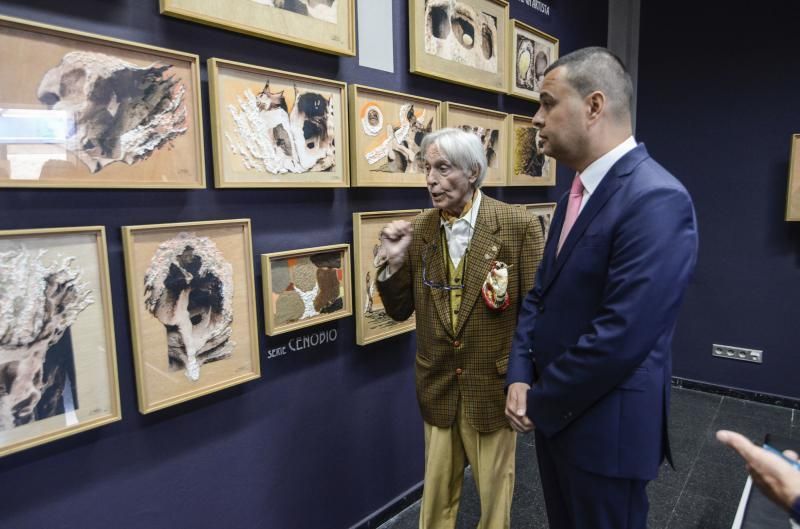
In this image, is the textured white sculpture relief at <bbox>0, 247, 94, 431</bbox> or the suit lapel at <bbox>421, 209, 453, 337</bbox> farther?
the suit lapel at <bbox>421, 209, 453, 337</bbox>

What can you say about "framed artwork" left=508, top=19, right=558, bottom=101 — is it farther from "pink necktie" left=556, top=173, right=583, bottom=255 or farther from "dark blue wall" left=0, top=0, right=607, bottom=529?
"pink necktie" left=556, top=173, right=583, bottom=255

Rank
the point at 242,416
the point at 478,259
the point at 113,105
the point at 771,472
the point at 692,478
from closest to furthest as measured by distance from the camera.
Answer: the point at 771,472 → the point at 113,105 → the point at 478,259 → the point at 242,416 → the point at 692,478

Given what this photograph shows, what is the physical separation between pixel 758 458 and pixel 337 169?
1.64 meters

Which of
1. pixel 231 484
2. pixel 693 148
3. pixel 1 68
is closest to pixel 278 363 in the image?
pixel 231 484

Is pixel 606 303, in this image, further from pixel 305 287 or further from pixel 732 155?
pixel 732 155

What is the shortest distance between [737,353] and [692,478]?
1.60 metres

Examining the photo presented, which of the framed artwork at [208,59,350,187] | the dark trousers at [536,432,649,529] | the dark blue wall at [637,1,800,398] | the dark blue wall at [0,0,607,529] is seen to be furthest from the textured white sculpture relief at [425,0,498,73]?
the dark blue wall at [637,1,800,398]

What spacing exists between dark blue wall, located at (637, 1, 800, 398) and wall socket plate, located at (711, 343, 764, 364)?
0.04m

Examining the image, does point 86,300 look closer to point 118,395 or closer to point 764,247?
point 118,395

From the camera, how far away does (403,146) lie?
2393 millimetres

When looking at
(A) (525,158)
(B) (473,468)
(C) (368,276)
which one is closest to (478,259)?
(C) (368,276)

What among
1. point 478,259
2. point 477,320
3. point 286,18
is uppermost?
point 286,18

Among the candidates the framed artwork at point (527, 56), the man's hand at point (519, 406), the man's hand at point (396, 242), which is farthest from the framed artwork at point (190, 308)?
the framed artwork at point (527, 56)

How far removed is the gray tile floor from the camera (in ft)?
8.23
